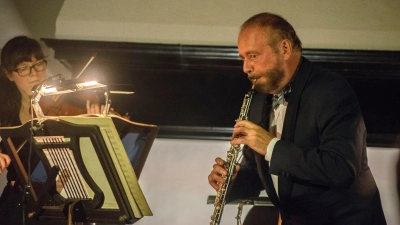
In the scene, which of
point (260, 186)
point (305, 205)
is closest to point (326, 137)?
point (305, 205)

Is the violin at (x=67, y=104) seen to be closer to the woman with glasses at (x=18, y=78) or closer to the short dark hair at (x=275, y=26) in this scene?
the woman with glasses at (x=18, y=78)

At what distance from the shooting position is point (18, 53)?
2.71 meters

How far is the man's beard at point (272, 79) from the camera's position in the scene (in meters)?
1.92

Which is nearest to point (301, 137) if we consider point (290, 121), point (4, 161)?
point (290, 121)

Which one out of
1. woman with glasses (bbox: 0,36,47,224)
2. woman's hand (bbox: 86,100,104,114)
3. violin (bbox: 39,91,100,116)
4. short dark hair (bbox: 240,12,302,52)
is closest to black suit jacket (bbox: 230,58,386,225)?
short dark hair (bbox: 240,12,302,52)

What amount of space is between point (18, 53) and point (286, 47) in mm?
1721

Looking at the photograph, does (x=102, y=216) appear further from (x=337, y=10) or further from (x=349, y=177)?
(x=337, y=10)

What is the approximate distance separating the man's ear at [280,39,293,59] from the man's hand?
447 millimetres

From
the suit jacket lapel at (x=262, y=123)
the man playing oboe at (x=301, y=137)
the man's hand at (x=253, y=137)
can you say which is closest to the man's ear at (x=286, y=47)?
the man playing oboe at (x=301, y=137)

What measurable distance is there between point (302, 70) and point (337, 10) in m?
1.27

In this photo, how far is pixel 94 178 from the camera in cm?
173

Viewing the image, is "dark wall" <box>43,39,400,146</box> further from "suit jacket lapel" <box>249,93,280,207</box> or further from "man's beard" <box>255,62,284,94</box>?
"man's beard" <box>255,62,284,94</box>

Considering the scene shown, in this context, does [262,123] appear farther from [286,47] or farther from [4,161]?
[4,161]

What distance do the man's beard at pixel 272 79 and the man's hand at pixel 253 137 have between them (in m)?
0.31
